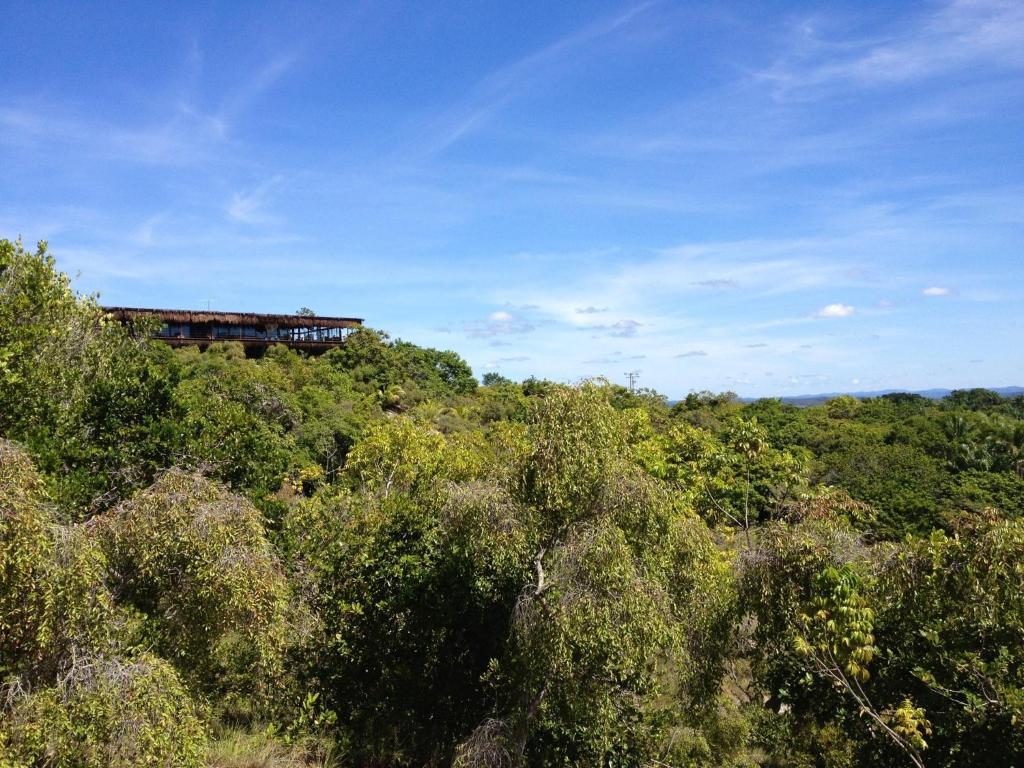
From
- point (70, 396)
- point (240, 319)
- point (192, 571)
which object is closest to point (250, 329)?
point (240, 319)

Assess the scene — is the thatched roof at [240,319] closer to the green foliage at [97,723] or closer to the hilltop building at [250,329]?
the hilltop building at [250,329]

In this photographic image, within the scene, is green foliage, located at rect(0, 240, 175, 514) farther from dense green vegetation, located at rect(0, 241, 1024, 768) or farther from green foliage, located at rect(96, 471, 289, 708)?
green foliage, located at rect(96, 471, 289, 708)

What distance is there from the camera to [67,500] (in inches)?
398

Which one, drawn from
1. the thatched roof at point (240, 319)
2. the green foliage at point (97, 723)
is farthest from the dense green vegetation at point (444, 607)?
the thatched roof at point (240, 319)

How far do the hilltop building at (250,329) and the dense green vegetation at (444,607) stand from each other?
115ft

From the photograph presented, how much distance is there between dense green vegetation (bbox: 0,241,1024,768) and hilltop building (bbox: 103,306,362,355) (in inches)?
1382

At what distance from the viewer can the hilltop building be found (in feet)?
156

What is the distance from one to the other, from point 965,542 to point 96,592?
883 centimetres

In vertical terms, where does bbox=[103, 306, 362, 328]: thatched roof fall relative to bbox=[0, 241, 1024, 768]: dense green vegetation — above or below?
above

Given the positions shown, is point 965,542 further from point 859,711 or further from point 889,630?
point 859,711

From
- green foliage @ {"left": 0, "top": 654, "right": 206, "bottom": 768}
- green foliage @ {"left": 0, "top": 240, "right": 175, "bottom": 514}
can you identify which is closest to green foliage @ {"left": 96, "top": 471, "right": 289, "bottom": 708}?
green foliage @ {"left": 0, "top": 654, "right": 206, "bottom": 768}

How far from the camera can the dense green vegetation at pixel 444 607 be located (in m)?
5.86

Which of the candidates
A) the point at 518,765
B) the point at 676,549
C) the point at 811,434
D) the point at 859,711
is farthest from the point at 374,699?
the point at 811,434

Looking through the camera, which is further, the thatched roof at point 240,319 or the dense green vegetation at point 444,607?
the thatched roof at point 240,319
